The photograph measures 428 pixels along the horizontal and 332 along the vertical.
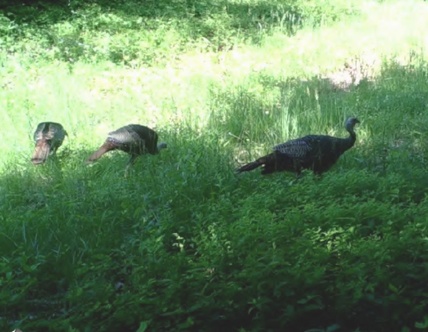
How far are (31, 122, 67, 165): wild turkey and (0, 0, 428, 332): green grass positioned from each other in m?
0.11

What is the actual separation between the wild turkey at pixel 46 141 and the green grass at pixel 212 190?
108 millimetres

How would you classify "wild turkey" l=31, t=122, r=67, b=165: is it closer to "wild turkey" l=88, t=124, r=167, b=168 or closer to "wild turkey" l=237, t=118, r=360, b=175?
"wild turkey" l=88, t=124, r=167, b=168

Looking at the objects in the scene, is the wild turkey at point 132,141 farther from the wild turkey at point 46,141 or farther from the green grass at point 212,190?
the wild turkey at point 46,141

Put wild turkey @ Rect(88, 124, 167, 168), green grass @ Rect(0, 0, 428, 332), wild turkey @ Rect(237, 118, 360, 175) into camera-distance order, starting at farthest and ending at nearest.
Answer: wild turkey @ Rect(88, 124, 167, 168)
wild turkey @ Rect(237, 118, 360, 175)
green grass @ Rect(0, 0, 428, 332)

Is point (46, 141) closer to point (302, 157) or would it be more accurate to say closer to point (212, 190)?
point (212, 190)

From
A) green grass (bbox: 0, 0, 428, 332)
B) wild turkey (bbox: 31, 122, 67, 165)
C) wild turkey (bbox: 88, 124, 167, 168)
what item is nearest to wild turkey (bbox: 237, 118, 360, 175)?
A: green grass (bbox: 0, 0, 428, 332)

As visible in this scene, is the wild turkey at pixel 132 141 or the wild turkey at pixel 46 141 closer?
the wild turkey at pixel 132 141

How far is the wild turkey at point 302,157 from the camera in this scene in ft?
18.1

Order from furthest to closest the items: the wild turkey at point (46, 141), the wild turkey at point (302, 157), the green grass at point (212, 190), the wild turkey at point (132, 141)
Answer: the wild turkey at point (46, 141) → the wild turkey at point (132, 141) → the wild turkey at point (302, 157) → the green grass at point (212, 190)

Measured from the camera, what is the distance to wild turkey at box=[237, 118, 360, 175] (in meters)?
5.52

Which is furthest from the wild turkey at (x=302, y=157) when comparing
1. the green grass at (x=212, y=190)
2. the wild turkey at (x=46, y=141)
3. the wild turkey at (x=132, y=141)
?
the wild turkey at (x=46, y=141)

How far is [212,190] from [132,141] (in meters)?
1.05

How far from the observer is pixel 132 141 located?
5945 millimetres

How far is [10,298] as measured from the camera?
12.2ft
